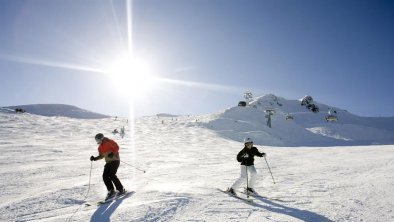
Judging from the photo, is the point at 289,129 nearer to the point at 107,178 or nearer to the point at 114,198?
the point at 107,178

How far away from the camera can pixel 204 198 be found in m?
8.63

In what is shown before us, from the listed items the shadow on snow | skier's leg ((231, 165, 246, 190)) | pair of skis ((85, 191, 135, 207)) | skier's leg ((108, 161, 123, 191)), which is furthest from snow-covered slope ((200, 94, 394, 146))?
the shadow on snow

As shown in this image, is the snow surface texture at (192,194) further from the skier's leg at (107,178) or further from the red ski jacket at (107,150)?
the red ski jacket at (107,150)

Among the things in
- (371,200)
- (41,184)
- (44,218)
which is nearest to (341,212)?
(371,200)

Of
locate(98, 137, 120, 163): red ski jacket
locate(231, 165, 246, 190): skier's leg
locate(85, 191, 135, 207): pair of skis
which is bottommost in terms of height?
locate(85, 191, 135, 207): pair of skis

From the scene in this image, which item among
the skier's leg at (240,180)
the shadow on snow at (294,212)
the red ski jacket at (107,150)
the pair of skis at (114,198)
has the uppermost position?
the red ski jacket at (107,150)

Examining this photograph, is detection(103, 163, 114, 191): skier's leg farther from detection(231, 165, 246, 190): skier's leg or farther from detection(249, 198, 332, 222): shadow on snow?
detection(249, 198, 332, 222): shadow on snow

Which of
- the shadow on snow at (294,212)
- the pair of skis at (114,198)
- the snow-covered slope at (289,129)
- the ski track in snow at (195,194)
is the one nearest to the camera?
the shadow on snow at (294,212)

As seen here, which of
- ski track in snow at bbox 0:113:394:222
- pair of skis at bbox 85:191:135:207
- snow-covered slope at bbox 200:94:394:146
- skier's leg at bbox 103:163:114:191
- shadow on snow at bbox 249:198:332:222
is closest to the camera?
shadow on snow at bbox 249:198:332:222

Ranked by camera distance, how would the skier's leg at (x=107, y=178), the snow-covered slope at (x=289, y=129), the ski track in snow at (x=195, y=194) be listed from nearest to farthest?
the ski track in snow at (x=195, y=194), the skier's leg at (x=107, y=178), the snow-covered slope at (x=289, y=129)

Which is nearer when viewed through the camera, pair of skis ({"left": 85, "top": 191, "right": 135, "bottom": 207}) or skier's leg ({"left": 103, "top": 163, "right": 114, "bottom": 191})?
pair of skis ({"left": 85, "top": 191, "right": 135, "bottom": 207})

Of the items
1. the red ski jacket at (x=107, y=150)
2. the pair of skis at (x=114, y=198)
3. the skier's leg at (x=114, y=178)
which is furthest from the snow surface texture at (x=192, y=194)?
the red ski jacket at (x=107, y=150)

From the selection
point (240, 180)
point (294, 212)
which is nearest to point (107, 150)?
point (240, 180)

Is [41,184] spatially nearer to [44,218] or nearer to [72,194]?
[72,194]
